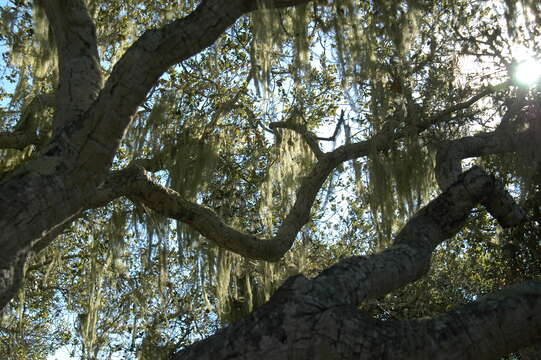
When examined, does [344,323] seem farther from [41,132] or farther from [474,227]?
[474,227]

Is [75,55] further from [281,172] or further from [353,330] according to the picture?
[281,172]

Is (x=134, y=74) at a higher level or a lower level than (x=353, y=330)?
higher

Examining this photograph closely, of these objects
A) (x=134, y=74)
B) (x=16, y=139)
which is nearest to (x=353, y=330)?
(x=134, y=74)

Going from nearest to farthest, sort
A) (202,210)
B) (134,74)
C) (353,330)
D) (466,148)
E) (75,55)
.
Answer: (353,330) → (134,74) → (75,55) → (202,210) → (466,148)

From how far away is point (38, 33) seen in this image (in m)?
4.02

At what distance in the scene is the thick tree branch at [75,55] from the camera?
8.61 feet

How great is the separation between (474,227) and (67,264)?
618 centimetres

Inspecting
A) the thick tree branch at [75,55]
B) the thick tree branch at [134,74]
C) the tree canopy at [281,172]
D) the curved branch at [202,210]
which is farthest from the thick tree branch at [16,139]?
the thick tree branch at [134,74]

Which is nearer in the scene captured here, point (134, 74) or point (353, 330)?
point (353, 330)

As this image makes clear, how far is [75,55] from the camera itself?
270cm

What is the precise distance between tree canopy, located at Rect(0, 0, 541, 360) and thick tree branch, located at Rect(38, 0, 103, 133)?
12mm

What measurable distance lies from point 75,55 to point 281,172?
9.22 feet

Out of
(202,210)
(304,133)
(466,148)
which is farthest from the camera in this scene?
(304,133)

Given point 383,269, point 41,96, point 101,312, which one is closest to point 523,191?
point 383,269
